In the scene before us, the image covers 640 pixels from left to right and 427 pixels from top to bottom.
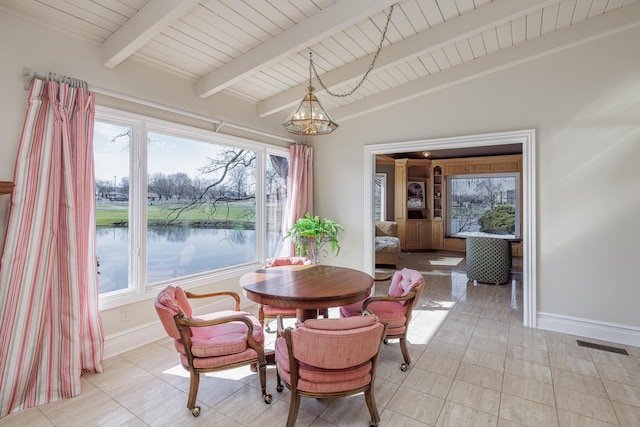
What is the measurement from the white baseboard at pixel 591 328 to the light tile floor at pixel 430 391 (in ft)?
0.36

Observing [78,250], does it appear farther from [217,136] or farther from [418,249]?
[418,249]

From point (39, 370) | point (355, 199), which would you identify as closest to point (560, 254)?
point (355, 199)

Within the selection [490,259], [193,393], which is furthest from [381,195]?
[193,393]

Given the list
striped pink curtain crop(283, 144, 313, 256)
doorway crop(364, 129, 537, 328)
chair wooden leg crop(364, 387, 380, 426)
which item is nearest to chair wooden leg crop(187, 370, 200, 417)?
chair wooden leg crop(364, 387, 380, 426)

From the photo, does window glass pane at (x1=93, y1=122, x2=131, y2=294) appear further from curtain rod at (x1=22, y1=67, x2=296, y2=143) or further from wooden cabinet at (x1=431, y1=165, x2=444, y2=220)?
wooden cabinet at (x1=431, y1=165, x2=444, y2=220)

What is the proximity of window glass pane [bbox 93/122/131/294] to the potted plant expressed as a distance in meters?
2.09

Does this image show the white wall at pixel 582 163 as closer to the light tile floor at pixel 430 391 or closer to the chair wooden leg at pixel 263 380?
the light tile floor at pixel 430 391

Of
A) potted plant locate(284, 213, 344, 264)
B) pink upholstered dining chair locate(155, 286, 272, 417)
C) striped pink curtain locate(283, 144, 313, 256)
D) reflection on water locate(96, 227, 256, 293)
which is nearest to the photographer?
pink upholstered dining chair locate(155, 286, 272, 417)

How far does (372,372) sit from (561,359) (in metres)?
2.10

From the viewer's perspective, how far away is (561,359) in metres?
2.94

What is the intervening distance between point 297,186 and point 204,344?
2.98 meters

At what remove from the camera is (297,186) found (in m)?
4.85

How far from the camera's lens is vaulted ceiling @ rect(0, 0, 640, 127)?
245cm

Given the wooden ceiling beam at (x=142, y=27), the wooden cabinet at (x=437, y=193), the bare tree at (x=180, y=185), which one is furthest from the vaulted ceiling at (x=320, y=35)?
the wooden cabinet at (x=437, y=193)
